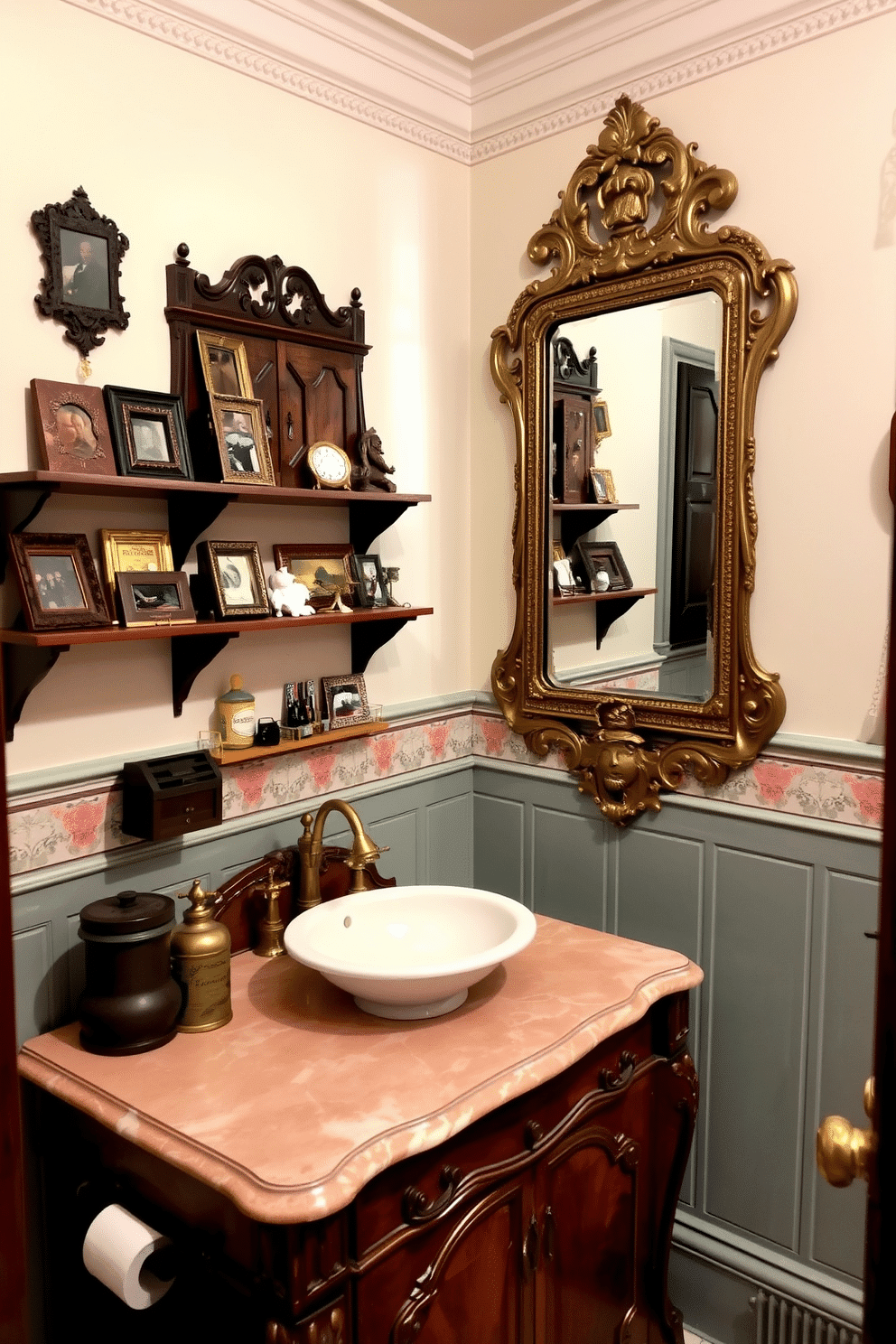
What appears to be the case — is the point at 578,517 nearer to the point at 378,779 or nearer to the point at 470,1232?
the point at 378,779

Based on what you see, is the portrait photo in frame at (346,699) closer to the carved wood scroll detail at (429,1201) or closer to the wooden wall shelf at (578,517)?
the wooden wall shelf at (578,517)

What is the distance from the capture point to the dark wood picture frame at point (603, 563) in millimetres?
2363

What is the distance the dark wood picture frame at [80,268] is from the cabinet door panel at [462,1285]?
1.57 meters

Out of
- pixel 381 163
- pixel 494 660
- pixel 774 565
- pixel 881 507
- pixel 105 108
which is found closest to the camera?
pixel 105 108

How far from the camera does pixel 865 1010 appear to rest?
2.01 meters

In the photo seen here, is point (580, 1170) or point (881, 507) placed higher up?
point (881, 507)

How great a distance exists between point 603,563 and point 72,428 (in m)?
1.22

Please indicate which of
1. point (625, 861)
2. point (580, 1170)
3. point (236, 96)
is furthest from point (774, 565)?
point (236, 96)

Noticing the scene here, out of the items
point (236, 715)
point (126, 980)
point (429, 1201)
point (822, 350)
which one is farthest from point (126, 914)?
point (822, 350)

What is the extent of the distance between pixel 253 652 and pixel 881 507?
128 centimetres

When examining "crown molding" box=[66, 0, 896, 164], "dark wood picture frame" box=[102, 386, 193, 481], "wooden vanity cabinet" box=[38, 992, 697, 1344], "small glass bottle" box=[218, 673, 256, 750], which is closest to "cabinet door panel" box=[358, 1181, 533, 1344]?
"wooden vanity cabinet" box=[38, 992, 697, 1344]

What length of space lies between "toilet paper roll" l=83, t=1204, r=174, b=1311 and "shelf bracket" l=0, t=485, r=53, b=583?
1.03 m

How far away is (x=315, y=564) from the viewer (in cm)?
225

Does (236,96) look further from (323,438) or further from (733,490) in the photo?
(733,490)
